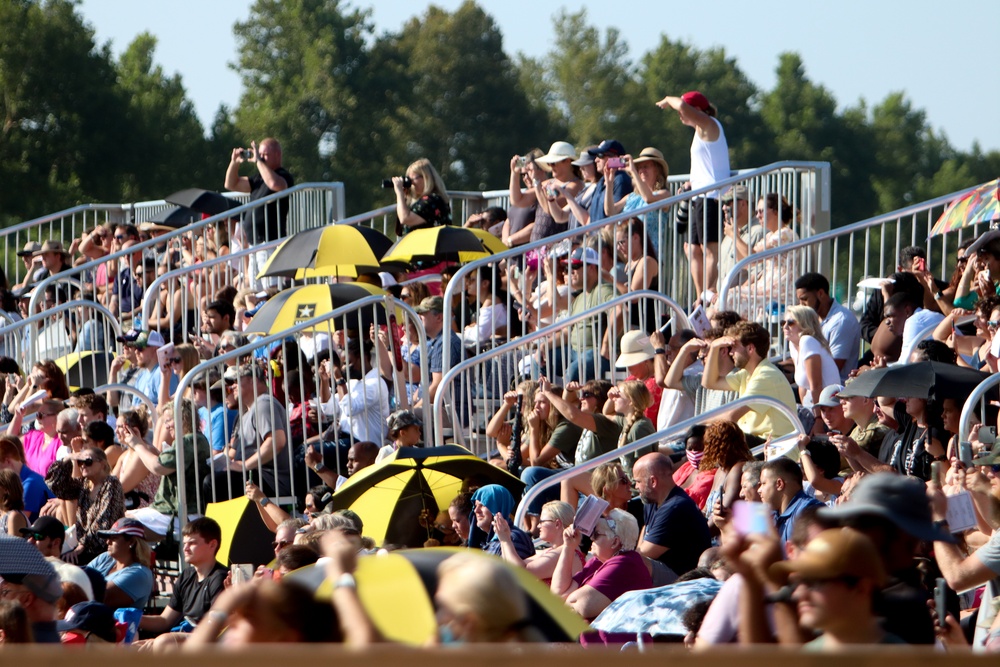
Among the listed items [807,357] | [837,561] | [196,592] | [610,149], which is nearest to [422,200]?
[610,149]

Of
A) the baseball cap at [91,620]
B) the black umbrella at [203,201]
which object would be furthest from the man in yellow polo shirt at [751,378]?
the black umbrella at [203,201]

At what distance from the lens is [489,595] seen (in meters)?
3.85

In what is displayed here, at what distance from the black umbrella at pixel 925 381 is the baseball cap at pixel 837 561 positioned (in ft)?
13.8

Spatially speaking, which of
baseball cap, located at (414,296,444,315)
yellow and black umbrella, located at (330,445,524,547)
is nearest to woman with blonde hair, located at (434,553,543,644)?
yellow and black umbrella, located at (330,445,524,547)

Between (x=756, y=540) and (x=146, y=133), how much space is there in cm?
5219

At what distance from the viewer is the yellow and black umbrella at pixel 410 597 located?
13.3 feet

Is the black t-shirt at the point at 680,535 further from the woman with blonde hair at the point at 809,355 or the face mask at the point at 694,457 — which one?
the woman with blonde hair at the point at 809,355

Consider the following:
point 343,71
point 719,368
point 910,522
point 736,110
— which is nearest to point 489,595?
point 910,522

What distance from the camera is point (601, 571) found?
752 centimetres

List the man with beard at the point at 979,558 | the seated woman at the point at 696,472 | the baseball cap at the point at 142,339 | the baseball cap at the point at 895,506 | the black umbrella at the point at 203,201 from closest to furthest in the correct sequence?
the baseball cap at the point at 895,506, the man with beard at the point at 979,558, the seated woman at the point at 696,472, the baseball cap at the point at 142,339, the black umbrella at the point at 203,201

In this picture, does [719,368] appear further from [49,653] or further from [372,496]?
[49,653]

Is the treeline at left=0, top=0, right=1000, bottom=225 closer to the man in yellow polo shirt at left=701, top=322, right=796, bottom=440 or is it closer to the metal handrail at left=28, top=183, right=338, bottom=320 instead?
the metal handrail at left=28, top=183, right=338, bottom=320

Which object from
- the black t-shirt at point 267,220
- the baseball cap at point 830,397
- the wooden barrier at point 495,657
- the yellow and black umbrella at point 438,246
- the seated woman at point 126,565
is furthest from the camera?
the black t-shirt at point 267,220

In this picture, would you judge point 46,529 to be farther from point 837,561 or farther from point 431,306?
point 837,561
